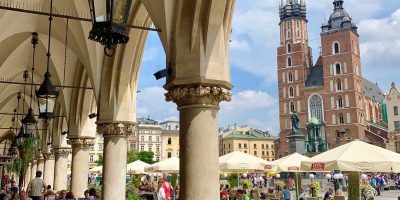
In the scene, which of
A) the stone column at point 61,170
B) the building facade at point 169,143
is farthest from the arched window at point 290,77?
the stone column at point 61,170

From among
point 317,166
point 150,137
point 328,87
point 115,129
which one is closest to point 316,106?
point 328,87

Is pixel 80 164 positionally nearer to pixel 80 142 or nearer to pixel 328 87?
pixel 80 142

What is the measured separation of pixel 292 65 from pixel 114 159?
7161 centimetres

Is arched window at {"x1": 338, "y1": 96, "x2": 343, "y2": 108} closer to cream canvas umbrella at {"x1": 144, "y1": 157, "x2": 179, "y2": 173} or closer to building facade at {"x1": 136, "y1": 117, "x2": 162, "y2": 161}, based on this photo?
building facade at {"x1": 136, "y1": 117, "x2": 162, "y2": 161}

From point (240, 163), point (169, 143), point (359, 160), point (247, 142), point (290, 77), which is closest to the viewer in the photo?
point (359, 160)

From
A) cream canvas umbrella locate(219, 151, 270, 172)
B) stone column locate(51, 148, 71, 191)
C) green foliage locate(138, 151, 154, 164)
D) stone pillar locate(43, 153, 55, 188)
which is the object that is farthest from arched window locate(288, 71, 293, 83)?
cream canvas umbrella locate(219, 151, 270, 172)

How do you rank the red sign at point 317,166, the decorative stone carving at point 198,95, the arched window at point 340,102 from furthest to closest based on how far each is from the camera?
1. the arched window at point 340,102
2. the red sign at point 317,166
3. the decorative stone carving at point 198,95

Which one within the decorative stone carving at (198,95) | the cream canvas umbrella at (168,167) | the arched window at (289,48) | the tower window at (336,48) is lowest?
the cream canvas umbrella at (168,167)

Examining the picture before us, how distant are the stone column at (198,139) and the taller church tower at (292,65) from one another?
229ft

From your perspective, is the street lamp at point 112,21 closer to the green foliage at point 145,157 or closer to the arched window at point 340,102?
the green foliage at point 145,157

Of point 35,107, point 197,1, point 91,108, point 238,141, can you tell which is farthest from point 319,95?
point 197,1

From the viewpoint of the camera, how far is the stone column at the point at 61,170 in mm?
17359

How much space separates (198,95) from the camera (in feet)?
18.5

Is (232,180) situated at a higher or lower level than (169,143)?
lower
